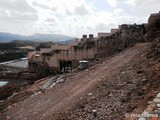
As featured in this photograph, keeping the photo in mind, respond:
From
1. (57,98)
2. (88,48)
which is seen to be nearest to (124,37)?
(88,48)

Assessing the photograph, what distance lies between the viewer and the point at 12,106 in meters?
11.6

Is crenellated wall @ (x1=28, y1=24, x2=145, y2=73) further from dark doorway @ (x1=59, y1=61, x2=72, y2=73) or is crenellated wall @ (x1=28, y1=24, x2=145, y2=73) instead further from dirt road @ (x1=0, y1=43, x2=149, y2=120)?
dirt road @ (x1=0, y1=43, x2=149, y2=120)

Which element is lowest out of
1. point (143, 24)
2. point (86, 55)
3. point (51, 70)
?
point (51, 70)

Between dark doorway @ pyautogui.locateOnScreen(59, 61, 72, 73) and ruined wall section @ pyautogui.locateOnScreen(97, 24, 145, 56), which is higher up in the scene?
ruined wall section @ pyautogui.locateOnScreen(97, 24, 145, 56)

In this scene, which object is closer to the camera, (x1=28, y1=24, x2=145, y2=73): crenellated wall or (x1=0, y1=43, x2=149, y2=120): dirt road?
(x1=0, y1=43, x2=149, y2=120): dirt road

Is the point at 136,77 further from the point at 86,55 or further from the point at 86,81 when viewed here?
the point at 86,55

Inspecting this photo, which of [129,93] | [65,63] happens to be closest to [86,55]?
[65,63]

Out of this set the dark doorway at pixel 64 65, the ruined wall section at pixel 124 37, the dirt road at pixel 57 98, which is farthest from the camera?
the dark doorway at pixel 64 65

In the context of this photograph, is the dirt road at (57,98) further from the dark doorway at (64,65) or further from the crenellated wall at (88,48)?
the dark doorway at (64,65)

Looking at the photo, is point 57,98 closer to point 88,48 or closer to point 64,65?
point 88,48

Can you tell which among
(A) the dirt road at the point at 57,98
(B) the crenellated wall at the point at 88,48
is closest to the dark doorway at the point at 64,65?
(B) the crenellated wall at the point at 88,48

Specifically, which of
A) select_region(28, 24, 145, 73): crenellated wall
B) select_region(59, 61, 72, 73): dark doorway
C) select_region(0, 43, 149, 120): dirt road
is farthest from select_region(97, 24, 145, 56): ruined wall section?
select_region(0, 43, 149, 120): dirt road

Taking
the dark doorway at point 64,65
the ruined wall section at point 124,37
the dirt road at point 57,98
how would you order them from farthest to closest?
the dark doorway at point 64,65 → the ruined wall section at point 124,37 → the dirt road at point 57,98

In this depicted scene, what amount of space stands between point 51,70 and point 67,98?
42.9 ft
